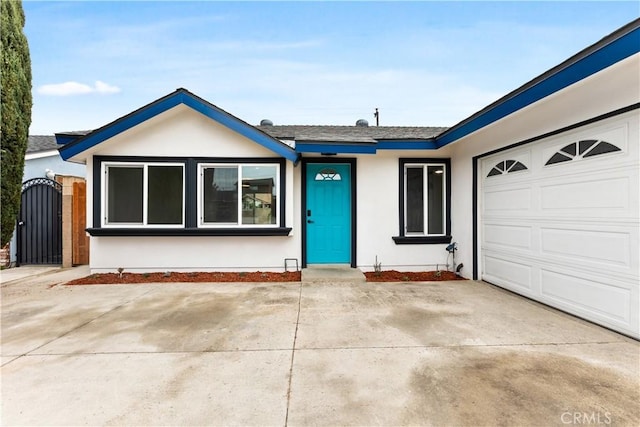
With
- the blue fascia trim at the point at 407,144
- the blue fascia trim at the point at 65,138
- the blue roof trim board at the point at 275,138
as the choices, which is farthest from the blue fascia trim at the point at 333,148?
the blue fascia trim at the point at 65,138

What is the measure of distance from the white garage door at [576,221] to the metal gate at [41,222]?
989 cm

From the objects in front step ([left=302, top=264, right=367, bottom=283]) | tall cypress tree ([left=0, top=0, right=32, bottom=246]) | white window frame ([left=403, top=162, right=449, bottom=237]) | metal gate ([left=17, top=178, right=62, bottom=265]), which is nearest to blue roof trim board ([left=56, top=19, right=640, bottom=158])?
white window frame ([left=403, top=162, right=449, bottom=237])

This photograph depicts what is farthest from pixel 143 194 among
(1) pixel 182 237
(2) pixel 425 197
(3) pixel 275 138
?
(2) pixel 425 197

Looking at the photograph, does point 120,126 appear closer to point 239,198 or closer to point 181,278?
point 239,198

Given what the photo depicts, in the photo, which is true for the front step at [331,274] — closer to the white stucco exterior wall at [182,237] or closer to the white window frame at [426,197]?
the white stucco exterior wall at [182,237]

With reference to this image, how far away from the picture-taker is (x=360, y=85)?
42.0 ft

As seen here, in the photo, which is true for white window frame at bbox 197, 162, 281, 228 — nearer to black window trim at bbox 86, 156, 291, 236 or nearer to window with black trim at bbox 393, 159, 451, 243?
black window trim at bbox 86, 156, 291, 236

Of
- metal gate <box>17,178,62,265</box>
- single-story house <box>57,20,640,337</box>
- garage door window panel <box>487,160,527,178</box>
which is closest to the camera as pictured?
single-story house <box>57,20,640,337</box>

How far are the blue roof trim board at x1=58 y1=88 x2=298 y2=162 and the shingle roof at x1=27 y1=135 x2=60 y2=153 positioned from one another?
4.37 m

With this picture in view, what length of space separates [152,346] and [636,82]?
5556 mm

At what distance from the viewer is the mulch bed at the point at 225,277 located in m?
5.55

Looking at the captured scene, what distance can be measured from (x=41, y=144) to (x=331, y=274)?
10.7 metres

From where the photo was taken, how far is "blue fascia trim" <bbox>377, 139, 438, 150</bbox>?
6.00 m

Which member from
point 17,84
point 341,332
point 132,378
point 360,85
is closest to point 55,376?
point 132,378
